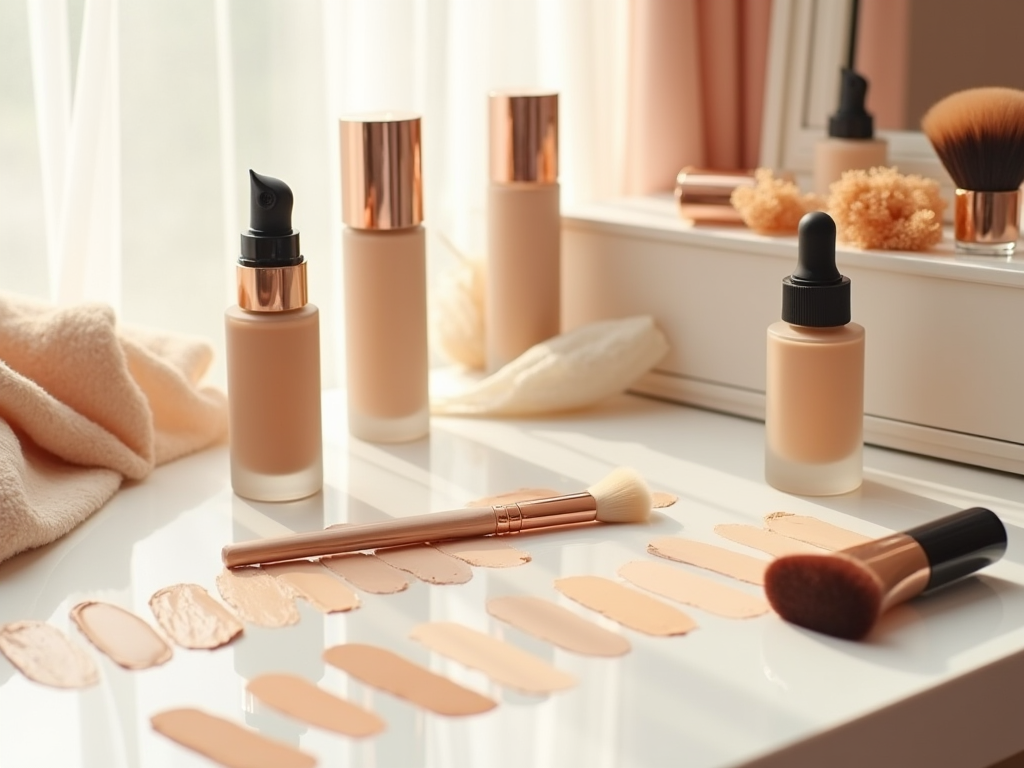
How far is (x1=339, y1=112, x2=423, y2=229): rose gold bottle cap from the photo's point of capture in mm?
904

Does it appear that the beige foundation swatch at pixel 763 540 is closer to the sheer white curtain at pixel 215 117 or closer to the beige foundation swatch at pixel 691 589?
the beige foundation swatch at pixel 691 589

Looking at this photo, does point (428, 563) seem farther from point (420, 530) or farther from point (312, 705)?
point (312, 705)

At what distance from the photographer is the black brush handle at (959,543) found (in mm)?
678

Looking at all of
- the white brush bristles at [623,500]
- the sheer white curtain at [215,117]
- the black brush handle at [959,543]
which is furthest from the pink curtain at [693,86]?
the black brush handle at [959,543]

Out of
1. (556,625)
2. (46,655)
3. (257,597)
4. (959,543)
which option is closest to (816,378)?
(959,543)

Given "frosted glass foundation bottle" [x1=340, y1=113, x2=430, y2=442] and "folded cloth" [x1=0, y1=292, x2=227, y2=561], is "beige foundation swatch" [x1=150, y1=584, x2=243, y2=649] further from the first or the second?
"frosted glass foundation bottle" [x1=340, y1=113, x2=430, y2=442]

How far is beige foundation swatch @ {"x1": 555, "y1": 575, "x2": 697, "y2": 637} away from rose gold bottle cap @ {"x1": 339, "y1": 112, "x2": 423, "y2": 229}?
0.35 meters

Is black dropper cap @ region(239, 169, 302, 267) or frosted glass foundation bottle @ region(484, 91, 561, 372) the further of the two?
frosted glass foundation bottle @ region(484, 91, 561, 372)

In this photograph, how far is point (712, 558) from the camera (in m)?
0.74

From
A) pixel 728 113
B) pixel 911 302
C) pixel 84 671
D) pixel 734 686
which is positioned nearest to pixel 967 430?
pixel 911 302

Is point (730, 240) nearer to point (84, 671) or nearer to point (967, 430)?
point (967, 430)

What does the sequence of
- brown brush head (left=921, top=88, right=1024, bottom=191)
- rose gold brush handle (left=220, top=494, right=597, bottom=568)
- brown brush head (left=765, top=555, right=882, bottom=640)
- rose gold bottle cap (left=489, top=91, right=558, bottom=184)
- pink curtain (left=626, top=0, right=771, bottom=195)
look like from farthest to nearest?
pink curtain (left=626, top=0, right=771, bottom=195), rose gold bottle cap (left=489, top=91, right=558, bottom=184), brown brush head (left=921, top=88, right=1024, bottom=191), rose gold brush handle (left=220, top=494, right=597, bottom=568), brown brush head (left=765, top=555, right=882, bottom=640)

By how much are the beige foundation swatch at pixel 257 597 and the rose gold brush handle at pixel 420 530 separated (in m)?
0.01

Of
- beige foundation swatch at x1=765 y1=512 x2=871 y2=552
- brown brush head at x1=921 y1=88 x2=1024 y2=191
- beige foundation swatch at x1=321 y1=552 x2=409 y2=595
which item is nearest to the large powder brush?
brown brush head at x1=921 y1=88 x2=1024 y2=191
